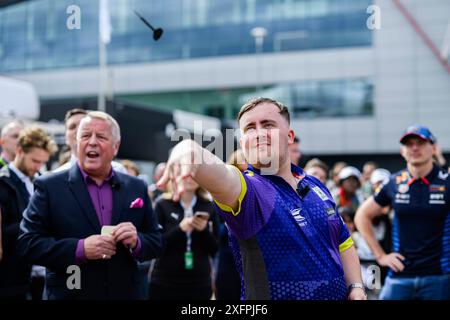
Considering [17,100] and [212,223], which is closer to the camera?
[212,223]

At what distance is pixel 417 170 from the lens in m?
4.46

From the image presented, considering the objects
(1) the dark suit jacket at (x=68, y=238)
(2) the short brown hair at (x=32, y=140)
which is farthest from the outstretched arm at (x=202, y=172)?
(2) the short brown hair at (x=32, y=140)

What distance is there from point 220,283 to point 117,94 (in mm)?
25157

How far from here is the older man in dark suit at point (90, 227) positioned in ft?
9.62

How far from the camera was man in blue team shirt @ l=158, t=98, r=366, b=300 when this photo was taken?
2191 millimetres

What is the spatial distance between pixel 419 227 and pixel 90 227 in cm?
275

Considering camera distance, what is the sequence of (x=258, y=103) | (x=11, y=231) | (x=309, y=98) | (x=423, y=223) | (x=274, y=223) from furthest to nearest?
(x=309, y=98) < (x=423, y=223) < (x=11, y=231) < (x=258, y=103) < (x=274, y=223)

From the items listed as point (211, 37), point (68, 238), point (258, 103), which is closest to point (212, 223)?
point (68, 238)

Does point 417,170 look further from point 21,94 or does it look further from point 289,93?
point 289,93

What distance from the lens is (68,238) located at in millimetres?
2990

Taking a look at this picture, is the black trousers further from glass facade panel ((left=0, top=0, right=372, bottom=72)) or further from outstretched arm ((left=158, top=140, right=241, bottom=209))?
glass facade panel ((left=0, top=0, right=372, bottom=72))

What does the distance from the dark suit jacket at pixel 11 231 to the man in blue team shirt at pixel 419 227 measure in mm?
3021

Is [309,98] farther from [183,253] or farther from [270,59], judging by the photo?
[183,253]

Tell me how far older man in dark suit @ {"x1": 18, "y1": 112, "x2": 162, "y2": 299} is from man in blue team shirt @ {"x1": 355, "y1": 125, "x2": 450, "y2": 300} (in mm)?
2252
